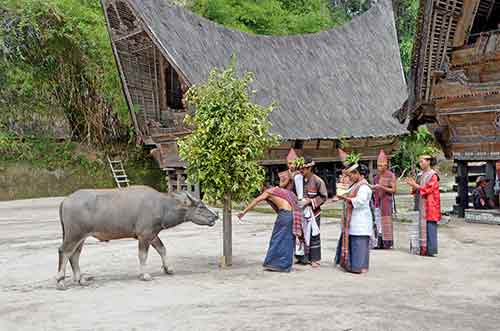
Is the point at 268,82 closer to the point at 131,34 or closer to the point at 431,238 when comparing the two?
the point at 131,34

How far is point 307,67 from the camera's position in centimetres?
2212

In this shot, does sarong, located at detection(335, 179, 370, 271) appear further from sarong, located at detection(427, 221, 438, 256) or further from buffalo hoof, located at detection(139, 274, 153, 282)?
buffalo hoof, located at detection(139, 274, 153, 282)

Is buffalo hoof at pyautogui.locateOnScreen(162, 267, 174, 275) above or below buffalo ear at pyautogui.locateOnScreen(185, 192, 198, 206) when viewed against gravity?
below

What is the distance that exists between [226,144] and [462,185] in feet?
27.6

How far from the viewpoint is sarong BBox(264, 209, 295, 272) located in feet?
25.5

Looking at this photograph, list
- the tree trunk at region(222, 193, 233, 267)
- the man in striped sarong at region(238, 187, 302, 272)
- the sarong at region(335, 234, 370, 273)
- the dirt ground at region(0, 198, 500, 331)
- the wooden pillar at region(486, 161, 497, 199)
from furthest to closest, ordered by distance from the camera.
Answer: the wooden pillar at region(486, 161, 497, 199) < the tree trunk at region(222, 193, 233, 267) < the man in striped sarong at region(238, 187, 302, 272) < the sarong at region(335, 234, 370, 273) < the dirt ground at region(0, 198, 500, 331)

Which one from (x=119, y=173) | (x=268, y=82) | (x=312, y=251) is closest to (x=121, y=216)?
(x=312, y=251)

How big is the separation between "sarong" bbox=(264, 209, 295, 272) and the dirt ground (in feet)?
0.62

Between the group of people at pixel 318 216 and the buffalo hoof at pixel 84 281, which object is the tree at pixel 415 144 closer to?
the group of people at pixel 318 216

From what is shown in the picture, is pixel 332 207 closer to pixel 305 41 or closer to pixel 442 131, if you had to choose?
pixel 442 131

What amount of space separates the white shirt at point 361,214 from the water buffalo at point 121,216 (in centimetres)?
194

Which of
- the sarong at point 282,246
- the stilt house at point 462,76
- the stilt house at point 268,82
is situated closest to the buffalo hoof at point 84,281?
the sarong at point 282,246

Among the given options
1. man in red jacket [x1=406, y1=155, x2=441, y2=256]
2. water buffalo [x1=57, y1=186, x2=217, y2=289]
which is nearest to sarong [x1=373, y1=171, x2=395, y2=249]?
man in red jacket [x1=406, y1=155, x2=441, y2=256]

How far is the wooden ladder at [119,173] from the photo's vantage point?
74.3 feet
